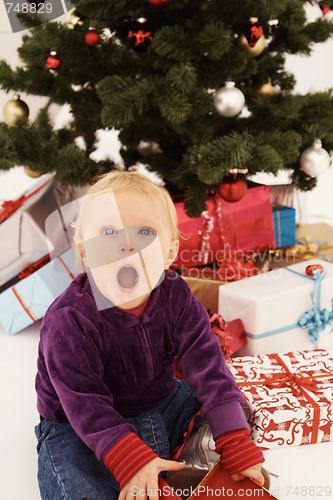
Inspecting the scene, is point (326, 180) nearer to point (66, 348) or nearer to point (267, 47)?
point (267, 47)

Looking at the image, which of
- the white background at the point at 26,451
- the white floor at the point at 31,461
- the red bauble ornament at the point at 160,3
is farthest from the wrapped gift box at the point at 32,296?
the red bauble ornament at the point at 160,3

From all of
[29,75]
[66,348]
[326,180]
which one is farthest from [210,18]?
[326,180]

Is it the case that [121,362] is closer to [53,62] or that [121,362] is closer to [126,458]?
[126,458]

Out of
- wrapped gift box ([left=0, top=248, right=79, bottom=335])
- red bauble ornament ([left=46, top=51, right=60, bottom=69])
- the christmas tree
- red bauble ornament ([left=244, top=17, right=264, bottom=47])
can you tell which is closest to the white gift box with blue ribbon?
the christmas tree

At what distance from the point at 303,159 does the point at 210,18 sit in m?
0.48

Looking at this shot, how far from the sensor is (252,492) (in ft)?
2.08

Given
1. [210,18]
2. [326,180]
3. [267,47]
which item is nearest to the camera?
[210,18]

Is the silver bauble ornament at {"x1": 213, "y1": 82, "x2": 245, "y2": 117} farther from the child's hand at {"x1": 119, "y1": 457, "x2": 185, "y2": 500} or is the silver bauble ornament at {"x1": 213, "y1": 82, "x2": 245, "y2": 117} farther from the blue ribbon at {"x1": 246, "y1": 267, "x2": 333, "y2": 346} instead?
the child's hand at {"x1": 119, "y1": 457, "x2": 185, "y2": 500}

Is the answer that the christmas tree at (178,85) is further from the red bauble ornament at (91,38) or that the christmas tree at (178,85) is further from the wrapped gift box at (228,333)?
the wrapped gift box at (228,333)

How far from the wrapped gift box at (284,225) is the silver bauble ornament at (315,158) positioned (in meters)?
0.15

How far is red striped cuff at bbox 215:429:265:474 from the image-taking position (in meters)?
0.66

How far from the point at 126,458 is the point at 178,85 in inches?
33.2

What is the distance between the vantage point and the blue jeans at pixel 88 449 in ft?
2.21

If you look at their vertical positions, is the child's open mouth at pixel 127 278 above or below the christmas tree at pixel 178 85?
below
